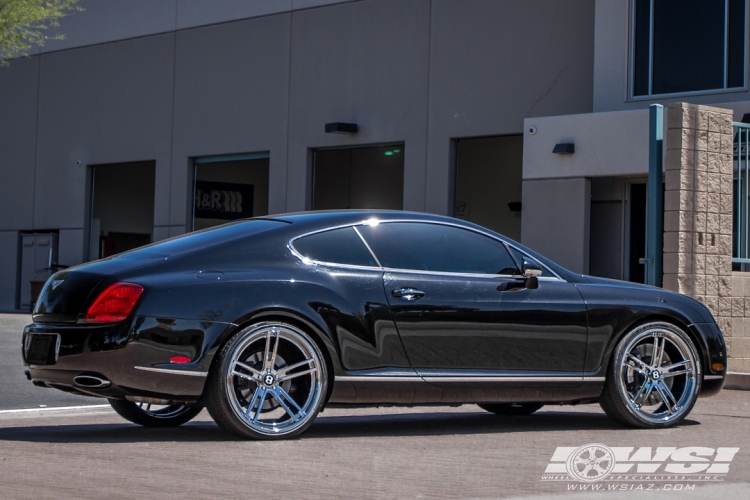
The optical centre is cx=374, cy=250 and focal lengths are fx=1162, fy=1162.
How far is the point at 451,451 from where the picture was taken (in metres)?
6.59

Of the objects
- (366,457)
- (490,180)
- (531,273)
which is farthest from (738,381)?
(490,180)

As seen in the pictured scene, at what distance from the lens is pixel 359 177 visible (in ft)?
76.9

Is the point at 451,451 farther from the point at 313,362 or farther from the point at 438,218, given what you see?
the point at 438,218

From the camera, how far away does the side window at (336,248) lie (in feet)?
23.3

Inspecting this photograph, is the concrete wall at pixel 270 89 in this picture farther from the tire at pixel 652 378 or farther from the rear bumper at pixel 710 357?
the tire at pixel 652 378

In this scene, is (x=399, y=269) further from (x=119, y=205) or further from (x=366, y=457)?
(x=119, y=205)

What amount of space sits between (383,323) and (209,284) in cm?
109

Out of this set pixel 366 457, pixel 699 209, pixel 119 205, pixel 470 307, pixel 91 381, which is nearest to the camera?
pixel 366 457

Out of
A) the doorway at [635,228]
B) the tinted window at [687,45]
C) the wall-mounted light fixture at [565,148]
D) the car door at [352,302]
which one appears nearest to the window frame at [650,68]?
the tinted window at [687,45]

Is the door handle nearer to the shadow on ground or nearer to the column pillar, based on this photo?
the shadow on ground

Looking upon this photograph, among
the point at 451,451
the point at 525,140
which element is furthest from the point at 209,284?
the point at 525,140

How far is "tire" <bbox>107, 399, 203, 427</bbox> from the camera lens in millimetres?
7504

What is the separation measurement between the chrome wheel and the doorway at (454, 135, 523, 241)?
14745 mm

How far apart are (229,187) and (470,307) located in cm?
1981
